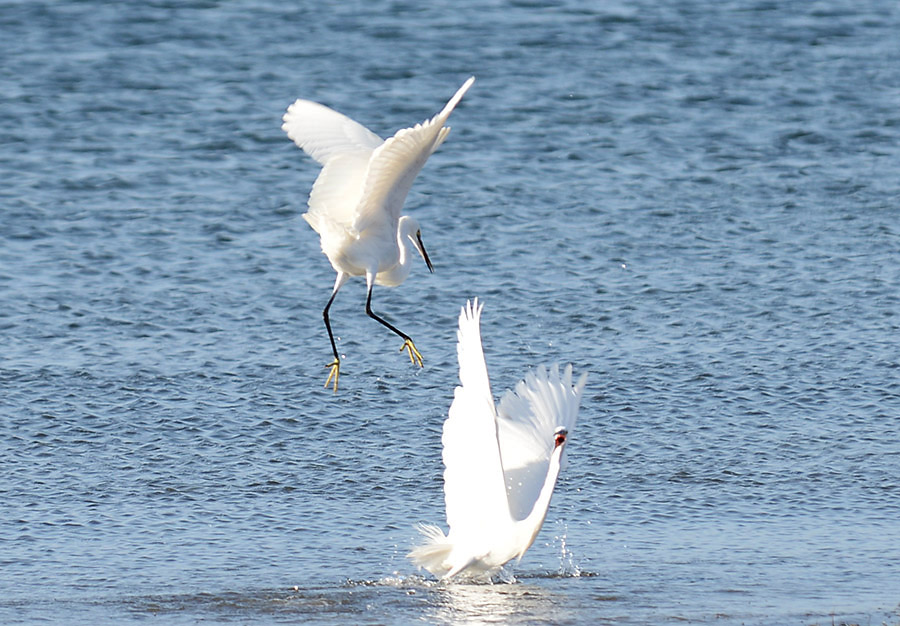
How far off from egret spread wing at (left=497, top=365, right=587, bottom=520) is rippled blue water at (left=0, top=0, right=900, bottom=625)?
404mm

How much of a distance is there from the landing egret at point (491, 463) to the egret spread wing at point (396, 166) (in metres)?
0.65

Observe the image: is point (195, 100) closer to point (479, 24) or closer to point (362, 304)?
point (479, 24)

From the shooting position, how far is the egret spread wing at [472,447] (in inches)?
231

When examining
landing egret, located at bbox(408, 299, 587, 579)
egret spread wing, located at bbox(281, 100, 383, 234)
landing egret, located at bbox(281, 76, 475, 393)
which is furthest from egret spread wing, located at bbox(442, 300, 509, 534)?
egret spread wing, located at bbox(281, 100, 383, 234)

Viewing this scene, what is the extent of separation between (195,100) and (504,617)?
9.92 meters

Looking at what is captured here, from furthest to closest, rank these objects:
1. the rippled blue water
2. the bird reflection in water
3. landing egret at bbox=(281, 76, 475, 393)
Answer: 1. landing egret at bbox=(281, 76, 475, 393)
2. the rippled blue water
3. the bird reflection in water

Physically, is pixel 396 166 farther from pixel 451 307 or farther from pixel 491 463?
pixel 451 307

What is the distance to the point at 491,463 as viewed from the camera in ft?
19.6

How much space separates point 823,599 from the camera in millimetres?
6020

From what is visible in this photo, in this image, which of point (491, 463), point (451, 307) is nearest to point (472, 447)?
point (491, 463)

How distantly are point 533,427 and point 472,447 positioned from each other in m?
0.54

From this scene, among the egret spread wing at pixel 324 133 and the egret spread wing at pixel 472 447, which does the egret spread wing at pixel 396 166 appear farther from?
the egret spread wing at pixel 472 447

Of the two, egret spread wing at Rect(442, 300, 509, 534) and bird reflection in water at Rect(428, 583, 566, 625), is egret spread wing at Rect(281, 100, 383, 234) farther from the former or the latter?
bird reflection in water at Rect(428, 583, 566, 625)

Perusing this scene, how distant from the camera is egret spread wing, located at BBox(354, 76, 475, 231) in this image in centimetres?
604
